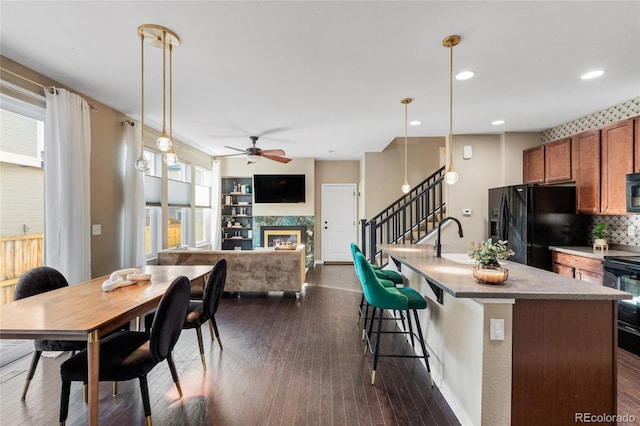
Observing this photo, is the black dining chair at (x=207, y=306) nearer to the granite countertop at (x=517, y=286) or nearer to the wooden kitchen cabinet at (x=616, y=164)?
the granite countertop at (x=517, y=286)

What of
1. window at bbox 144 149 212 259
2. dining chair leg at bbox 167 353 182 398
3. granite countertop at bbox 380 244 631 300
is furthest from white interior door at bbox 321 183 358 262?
dining chair leg at bbox 167 353 182 398

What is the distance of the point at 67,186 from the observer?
3.08m

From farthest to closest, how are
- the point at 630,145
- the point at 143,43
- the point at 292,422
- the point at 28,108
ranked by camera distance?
the point at 630,145
the point at 28,108
the point at 143,43
the point at 292,422

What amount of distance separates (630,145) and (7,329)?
539 cm

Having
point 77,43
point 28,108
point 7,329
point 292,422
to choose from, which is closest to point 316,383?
point 292,422

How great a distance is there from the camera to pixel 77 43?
2.41m

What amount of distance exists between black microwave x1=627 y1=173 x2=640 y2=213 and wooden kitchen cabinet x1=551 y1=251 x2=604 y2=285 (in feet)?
2.03

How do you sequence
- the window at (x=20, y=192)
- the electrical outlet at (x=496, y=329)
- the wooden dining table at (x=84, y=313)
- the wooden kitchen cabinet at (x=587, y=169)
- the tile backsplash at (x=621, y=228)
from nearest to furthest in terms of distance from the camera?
→ 1. the wooden dining table at (x=84, y=313)
2. the electrical outlet at (x=496, y=329)
3. the window at (x=20, y=192)
4. the tile backsplash at (x=621, y=228)
5. the wooden kitchen cabinet at (x=587, y=169)

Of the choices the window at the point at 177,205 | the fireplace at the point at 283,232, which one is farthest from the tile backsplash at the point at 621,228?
the window at the point at 177,205

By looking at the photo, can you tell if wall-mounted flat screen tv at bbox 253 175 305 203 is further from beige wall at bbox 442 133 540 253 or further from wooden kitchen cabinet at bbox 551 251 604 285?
wooden kitchen cabinet at bbox 551 251 604 285

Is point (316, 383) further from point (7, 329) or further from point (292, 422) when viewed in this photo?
point (7, 329)

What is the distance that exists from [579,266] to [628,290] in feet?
1.94

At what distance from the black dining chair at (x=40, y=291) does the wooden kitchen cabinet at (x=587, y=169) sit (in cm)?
537

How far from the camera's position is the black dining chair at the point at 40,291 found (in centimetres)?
221
